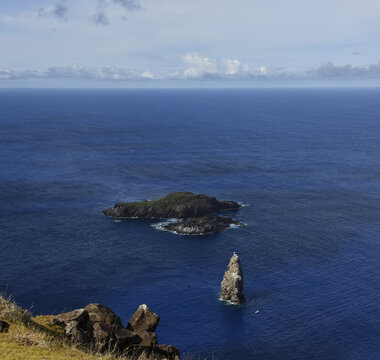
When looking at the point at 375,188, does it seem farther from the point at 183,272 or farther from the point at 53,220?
the point at 53,220

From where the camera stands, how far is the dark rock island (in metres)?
137

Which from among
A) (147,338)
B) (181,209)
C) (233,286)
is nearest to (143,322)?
(147,338)

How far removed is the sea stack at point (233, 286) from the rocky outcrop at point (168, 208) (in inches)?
2102

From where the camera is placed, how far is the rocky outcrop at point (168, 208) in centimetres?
14400

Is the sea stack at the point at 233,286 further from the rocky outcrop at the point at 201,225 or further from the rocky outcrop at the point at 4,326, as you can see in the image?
the rocky outcrop at the point at 4,326

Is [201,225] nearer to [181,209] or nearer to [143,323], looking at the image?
[181,209]

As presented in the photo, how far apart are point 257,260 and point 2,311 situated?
8606cm

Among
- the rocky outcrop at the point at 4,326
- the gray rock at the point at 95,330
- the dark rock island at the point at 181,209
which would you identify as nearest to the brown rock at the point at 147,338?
the gray rock at the point at 95,330

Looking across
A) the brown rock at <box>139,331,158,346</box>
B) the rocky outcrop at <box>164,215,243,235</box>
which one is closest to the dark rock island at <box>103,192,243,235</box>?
the rocky outcrop at <box>164,215,243,235</box>

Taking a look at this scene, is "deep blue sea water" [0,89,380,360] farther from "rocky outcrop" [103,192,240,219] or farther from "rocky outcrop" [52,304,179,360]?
"rocky outcrop" [52,304,179,360]

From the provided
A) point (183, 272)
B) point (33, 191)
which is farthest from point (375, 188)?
point (33, 191)

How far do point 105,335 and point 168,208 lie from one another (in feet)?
377

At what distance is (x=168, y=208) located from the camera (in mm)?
146125

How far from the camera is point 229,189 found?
172 metres
